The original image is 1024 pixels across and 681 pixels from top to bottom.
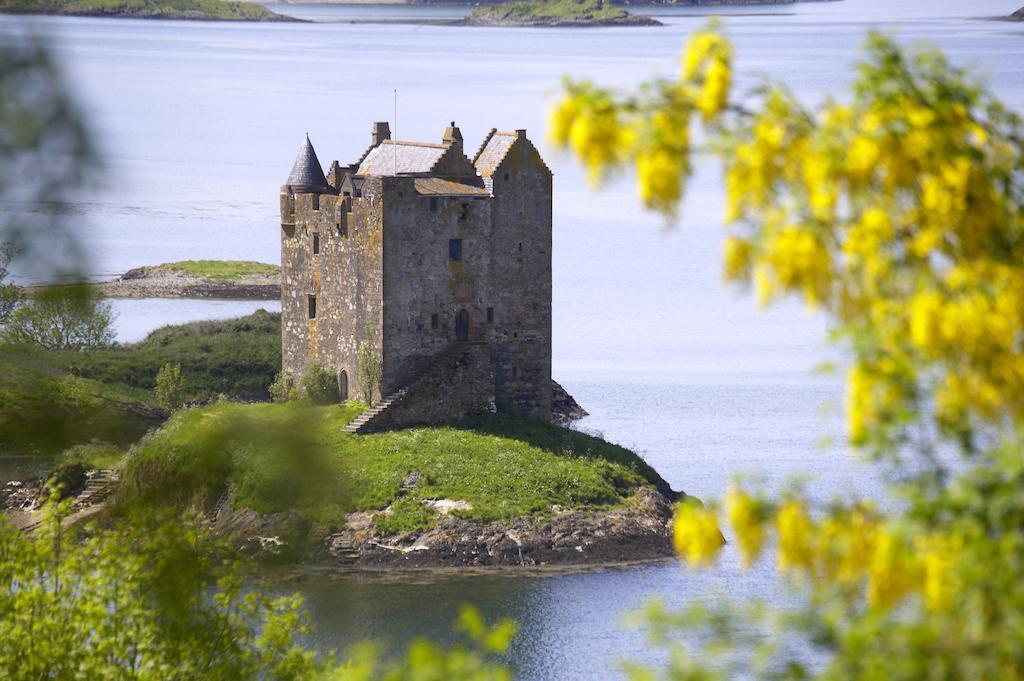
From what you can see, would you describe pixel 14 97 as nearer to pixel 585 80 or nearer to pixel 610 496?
pixel 585 80

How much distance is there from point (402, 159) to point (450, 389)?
6.50 meters

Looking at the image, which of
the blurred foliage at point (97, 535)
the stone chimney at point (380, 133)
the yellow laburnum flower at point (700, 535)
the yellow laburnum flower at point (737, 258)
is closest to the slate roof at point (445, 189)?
the stone chimney at point (380, 133)

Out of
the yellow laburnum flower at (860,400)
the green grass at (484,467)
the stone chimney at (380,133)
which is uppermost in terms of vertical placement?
the yellow laburnum flower at (860,400)

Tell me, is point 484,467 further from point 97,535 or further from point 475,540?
point 97,535

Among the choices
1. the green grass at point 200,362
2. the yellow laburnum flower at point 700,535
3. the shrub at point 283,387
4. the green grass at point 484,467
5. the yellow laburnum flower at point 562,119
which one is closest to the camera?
the yellow laburnum flower at point 562,119

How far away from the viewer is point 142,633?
2319cm

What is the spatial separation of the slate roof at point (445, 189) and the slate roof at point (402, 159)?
908mm

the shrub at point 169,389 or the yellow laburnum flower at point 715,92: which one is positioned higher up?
the yellow laburnum flower at point 715,92

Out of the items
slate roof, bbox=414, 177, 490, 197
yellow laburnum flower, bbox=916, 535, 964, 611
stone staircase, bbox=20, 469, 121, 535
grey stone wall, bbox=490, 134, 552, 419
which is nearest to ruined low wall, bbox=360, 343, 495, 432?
grey stone wall, bbox=490, 134, 552, 419

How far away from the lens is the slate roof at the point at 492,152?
5617 cm

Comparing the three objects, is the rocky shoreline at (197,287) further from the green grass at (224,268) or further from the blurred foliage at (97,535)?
the blurred foliage at (97,535)

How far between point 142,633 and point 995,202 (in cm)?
1430

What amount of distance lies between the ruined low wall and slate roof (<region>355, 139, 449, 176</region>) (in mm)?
4888

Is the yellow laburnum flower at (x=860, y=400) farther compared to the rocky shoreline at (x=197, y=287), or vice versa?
the rocky shoreline at (x=197, y=287)
